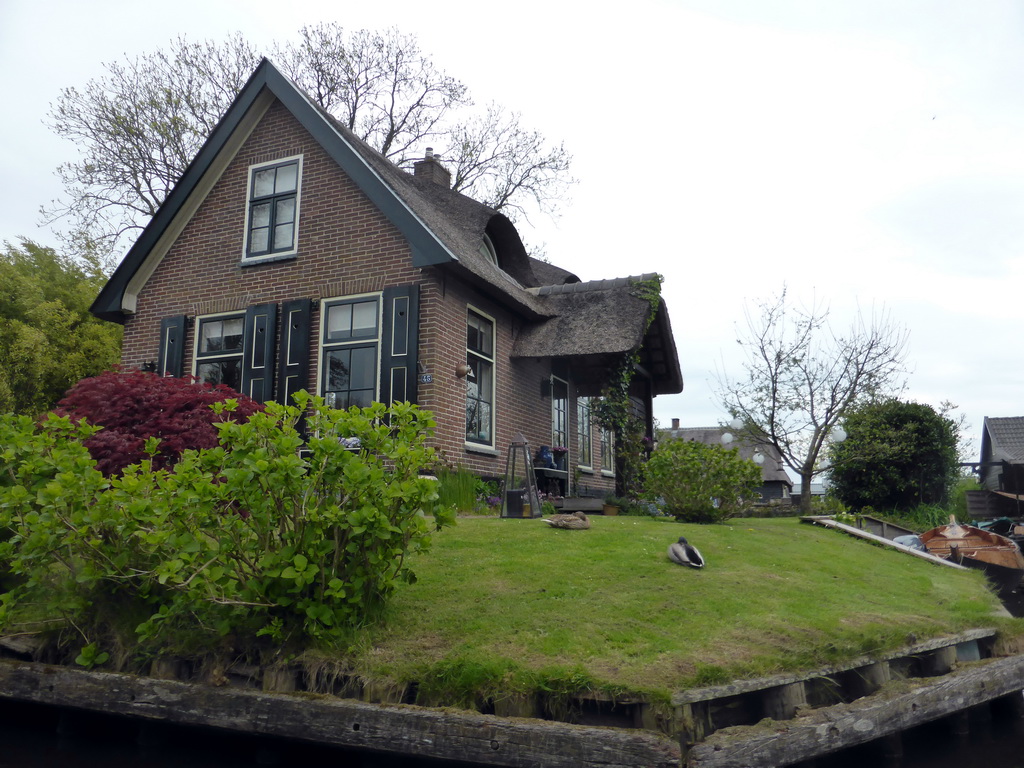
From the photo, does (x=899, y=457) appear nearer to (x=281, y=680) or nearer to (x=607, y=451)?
(x=607, y=451)

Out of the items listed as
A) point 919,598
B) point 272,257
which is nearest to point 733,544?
point 919,598

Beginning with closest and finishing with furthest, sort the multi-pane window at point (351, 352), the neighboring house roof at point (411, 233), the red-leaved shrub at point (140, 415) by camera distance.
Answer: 1. the red-leaved shrub at point (140, 415)
2. the multi-pane window at point (351, 352)
3. the neighboring house roof at point (411, 233)

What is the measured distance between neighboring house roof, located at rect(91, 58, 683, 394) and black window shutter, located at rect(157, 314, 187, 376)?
1.03 meters

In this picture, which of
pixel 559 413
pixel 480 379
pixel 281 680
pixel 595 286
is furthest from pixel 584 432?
pixel 281 680

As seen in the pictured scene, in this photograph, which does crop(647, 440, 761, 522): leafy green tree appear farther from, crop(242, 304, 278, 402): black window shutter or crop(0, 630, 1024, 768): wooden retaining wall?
crop(242, 304, 278, 402): black window shutter

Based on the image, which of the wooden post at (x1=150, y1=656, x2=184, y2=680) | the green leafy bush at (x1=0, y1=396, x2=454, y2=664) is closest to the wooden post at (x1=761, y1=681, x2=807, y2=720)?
the green leafy bush at (x1=0, y1=396, x2=454, y2=664)

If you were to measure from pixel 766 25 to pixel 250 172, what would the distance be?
8358 mm

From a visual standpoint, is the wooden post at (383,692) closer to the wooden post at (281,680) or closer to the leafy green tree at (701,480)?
the wooden post at (281,680)

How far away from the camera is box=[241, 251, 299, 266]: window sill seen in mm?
12070

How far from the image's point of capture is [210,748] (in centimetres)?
571

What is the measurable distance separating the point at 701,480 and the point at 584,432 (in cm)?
569

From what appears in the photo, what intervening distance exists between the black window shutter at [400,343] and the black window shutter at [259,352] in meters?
1.91

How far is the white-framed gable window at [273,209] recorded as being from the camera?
12297 millimetres

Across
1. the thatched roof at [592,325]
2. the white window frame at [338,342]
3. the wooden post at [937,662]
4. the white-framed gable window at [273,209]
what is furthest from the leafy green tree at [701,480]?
the white-framed gable window at [273,209]
